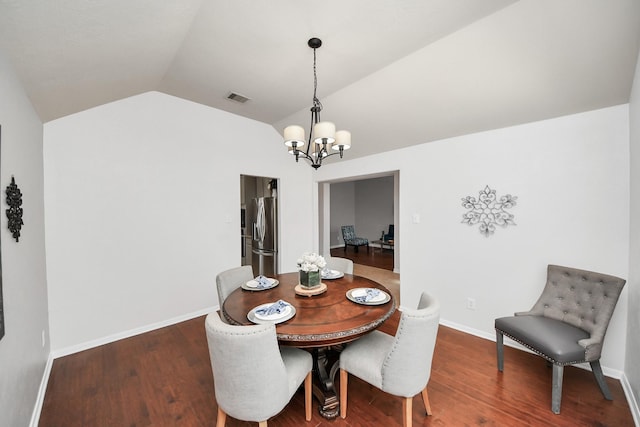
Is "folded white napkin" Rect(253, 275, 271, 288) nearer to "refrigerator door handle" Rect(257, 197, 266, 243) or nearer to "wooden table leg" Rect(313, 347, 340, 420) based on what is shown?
"wooden table leg" Rect(313, 347, 340, 420)

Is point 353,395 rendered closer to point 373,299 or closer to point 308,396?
point 308,396

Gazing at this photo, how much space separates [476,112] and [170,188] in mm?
3718

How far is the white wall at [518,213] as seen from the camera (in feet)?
7.06

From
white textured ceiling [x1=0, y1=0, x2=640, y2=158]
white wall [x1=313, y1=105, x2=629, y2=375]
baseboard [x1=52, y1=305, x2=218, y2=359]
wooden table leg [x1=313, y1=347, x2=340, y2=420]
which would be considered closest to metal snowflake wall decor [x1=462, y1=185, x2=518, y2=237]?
white wall [x1=313, y1=105, x2=629, y2=375]

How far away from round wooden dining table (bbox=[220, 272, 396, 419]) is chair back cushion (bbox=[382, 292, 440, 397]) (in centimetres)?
20

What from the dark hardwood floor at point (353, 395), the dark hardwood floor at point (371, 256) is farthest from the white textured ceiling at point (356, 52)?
the dark hardwood floor at point (371, 256)

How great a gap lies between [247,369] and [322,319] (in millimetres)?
530

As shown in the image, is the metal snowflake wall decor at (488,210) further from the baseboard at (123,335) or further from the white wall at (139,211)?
the baseboard at (123,335)

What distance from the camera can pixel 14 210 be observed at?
153cm

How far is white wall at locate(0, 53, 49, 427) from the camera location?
1.36 meters

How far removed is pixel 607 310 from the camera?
1913 millimetres

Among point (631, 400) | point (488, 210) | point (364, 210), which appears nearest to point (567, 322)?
point (631, 400)

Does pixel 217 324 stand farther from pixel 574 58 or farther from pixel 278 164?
pixel 278 164

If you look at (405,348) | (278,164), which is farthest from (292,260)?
(405,348)
